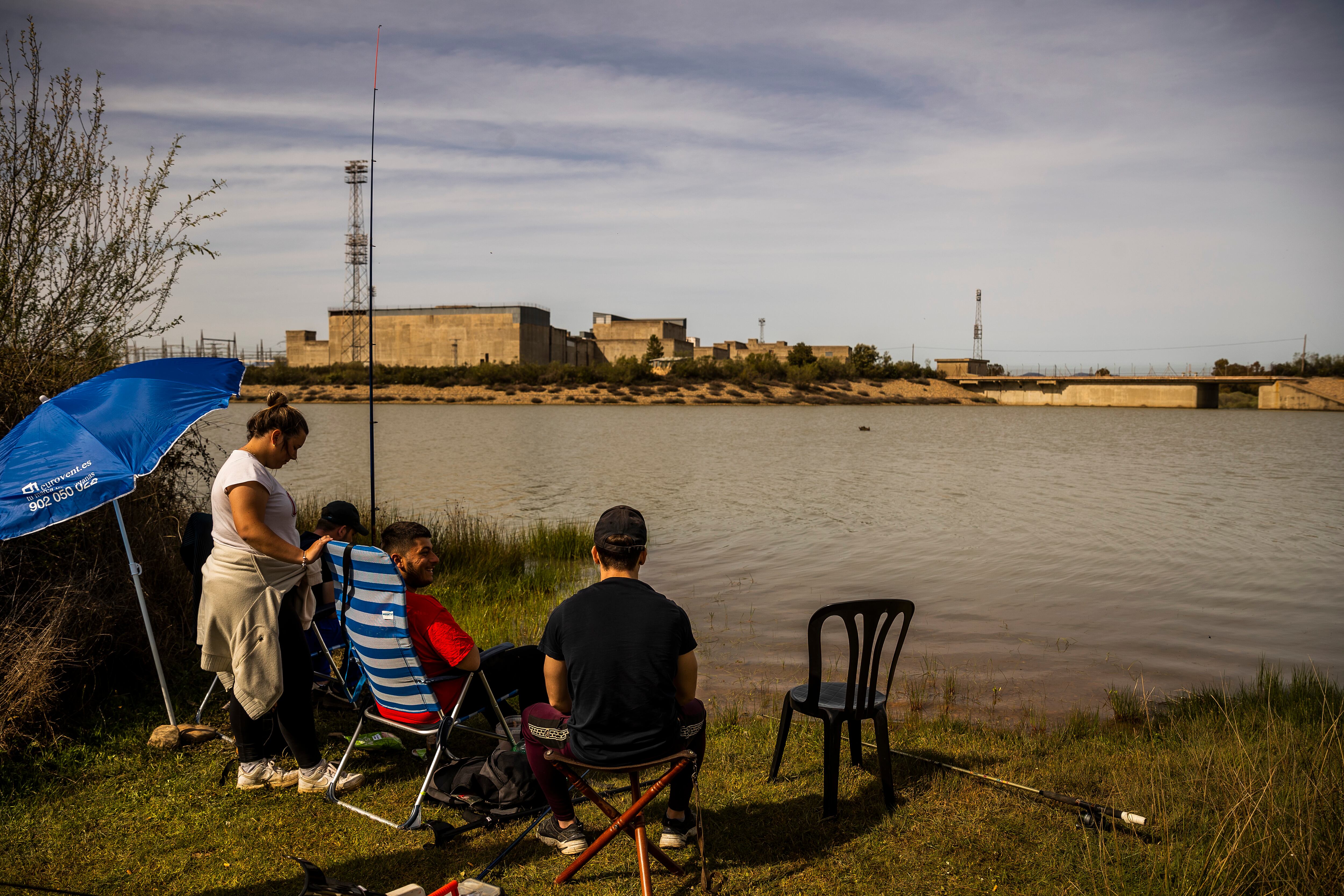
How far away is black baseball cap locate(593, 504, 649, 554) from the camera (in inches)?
133

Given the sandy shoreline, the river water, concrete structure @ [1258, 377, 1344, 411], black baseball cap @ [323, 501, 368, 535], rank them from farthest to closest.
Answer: the sandy shoreline < concrete structure @ [1258, 377, 1344, 411] < the river water < black baseball cap @ [323, 501, 368, 535]

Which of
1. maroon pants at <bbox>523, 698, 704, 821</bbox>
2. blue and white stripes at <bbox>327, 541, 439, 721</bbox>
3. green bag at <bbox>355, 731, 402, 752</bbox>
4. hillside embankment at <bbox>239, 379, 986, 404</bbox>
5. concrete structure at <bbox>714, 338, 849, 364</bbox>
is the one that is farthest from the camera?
concrete structure at <bbox>714, 338, 849, 364</bbox>

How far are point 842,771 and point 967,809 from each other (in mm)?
709

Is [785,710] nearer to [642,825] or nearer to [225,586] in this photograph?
[642,825]

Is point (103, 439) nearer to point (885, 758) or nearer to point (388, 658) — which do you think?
point (388, 658)

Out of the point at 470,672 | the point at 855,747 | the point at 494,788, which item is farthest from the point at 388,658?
the point at 855,747

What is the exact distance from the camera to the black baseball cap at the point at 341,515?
5.14 meters

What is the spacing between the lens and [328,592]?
5.19 metres

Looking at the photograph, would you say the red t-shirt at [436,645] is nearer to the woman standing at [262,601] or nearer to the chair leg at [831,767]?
the woman standing at [262,601]

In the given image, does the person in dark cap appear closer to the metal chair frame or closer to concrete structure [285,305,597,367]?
the metal chair frame

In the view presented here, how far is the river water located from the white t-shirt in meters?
4.16

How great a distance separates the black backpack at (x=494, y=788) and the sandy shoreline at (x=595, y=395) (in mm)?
83166

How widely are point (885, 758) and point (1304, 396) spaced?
105610 millimetres

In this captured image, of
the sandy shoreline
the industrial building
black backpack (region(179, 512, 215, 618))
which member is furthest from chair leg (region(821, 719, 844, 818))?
the industrial building
